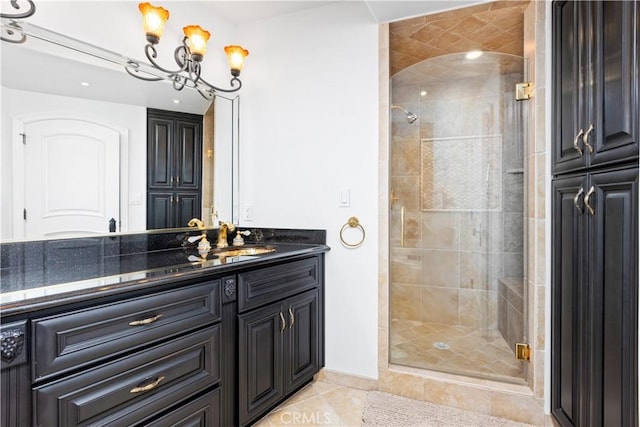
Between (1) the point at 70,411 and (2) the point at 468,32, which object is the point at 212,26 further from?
(1) the point at 70,411

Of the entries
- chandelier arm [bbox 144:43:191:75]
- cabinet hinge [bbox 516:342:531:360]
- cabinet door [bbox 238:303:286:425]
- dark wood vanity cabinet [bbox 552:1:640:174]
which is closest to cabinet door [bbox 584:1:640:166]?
dark wood vanity cabinet [bbox 552:1:640:174]

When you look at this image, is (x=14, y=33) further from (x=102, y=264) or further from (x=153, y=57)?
(x=102, y=264)

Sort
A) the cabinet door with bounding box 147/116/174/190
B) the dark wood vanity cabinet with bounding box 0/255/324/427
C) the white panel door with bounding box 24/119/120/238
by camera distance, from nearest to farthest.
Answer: the dark wood vanity cabinet with bounding box 0/255/324/427
the white panel door with bounding box 24/119/120/238
the cabinet door with bounding box 147/116/174/190

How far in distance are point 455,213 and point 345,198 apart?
0.76 metres

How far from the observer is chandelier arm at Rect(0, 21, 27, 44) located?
4.69ft

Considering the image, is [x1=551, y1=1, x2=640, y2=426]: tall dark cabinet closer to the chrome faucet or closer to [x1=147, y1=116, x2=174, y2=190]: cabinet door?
the chrome faucet

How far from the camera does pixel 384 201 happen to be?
2.18 meters

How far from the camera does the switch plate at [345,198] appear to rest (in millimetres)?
2266

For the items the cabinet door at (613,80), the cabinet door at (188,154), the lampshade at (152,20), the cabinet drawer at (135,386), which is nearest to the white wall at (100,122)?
the cabinet door at (188,154)

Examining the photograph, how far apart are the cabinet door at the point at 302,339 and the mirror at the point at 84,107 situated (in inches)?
34.7

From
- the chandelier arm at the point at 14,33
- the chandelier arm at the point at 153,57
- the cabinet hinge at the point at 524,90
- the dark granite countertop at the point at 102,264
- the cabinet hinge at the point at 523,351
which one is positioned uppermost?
the chandelier arm at the point at 153,57

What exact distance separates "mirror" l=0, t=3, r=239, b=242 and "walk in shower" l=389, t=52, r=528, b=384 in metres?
1.30

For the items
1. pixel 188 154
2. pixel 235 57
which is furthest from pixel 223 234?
pixel 235 57

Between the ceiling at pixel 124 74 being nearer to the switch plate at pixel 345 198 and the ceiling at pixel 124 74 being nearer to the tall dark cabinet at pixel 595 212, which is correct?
the tall dark cabinet at pixel 595 212
